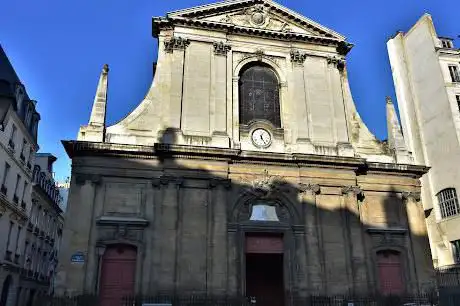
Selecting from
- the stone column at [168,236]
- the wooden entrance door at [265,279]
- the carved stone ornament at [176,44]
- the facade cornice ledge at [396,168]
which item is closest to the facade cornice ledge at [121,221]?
the stone column at [168,236]

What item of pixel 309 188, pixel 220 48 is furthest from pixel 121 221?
pixel 220 48

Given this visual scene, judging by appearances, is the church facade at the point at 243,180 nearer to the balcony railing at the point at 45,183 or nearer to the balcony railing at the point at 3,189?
the balcony railing at the point at 3,189

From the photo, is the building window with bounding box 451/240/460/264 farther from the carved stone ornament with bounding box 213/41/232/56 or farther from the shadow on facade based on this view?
the carved stone ornament with bounding box 213/41/232/56

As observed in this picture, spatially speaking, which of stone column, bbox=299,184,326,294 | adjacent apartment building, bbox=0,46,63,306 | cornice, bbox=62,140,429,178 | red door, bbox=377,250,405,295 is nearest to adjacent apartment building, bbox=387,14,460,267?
red door, bbox=377,250,405,295

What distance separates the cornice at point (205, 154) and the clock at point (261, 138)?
0.98 meters

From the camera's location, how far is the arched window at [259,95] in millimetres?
20484

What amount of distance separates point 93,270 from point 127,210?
2572 millimetres

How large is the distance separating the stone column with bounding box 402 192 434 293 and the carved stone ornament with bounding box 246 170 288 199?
240 inches

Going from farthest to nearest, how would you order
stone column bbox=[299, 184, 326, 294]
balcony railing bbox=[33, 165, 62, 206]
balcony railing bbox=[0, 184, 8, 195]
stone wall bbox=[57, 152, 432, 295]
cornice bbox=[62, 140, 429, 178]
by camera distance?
1. balcony railing bbox=[33, 165, 62, 206]
2. balcony railing bbox=[0, 184, 8, 195]
3. cornice bbox=[62, 140, 429, 178]
4. stone column bbox=[299, 184, 326, 294]
5. stone wall bbox=[57, 152, 432, 295]

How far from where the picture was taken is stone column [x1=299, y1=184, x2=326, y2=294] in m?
17.3

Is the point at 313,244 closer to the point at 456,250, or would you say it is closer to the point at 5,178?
the point at 456,250

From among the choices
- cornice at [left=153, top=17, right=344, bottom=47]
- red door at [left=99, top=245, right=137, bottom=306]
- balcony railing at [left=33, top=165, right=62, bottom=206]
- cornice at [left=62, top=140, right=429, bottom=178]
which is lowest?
red door at [left=99, top=245, right=137, bottom=306]

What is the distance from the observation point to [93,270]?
53.2ft

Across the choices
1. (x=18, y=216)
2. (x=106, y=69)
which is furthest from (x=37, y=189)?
(x=106, y=69)
